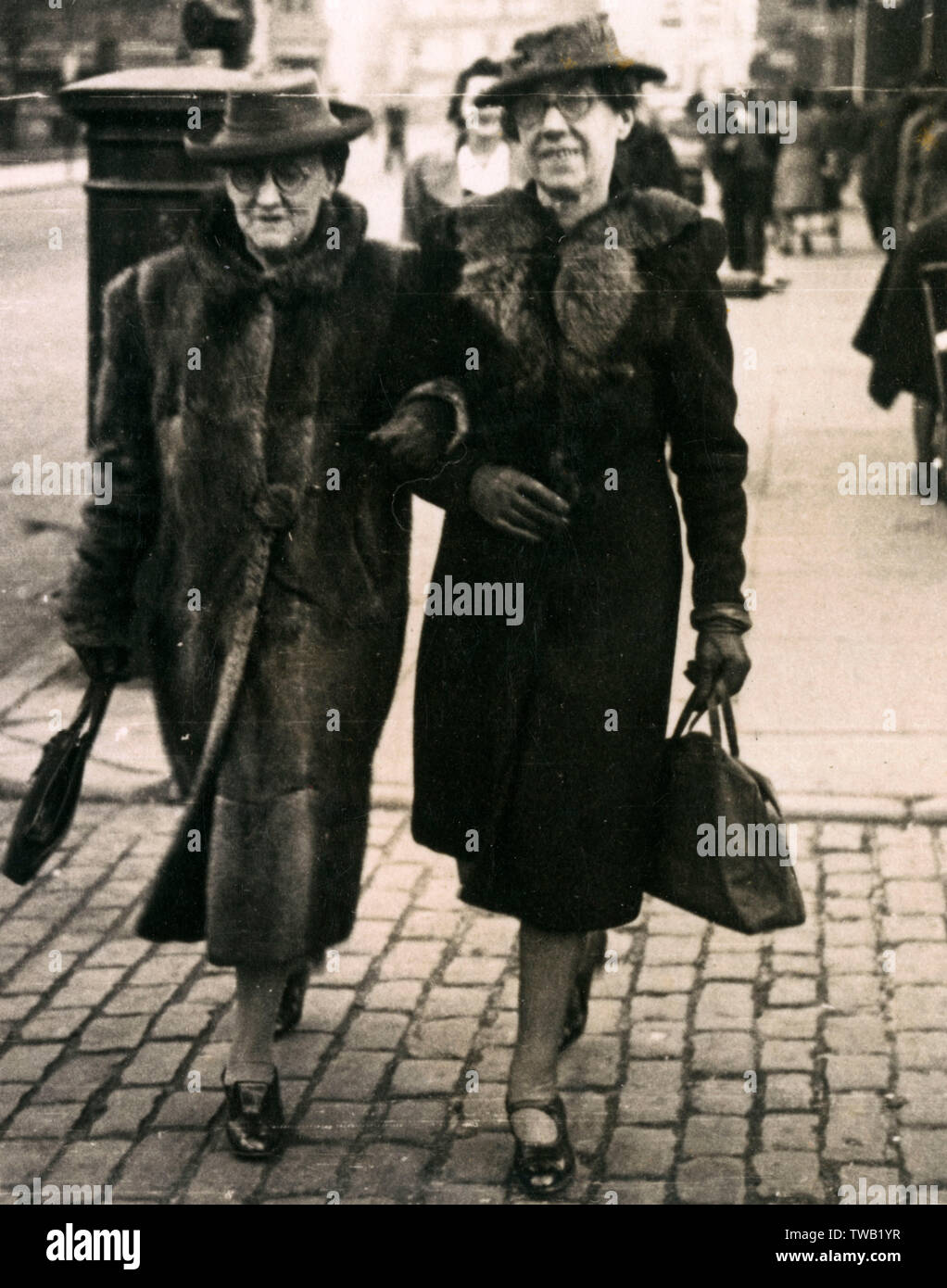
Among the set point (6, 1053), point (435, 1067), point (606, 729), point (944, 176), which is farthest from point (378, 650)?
point (944, 176)

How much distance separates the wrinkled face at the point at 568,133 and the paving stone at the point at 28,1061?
210 centimetres

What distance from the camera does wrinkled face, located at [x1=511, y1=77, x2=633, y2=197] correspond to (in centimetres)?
393

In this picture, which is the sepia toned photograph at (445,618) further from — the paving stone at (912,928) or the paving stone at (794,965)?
the paving stone at (912,928)

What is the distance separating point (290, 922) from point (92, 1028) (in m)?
0.71

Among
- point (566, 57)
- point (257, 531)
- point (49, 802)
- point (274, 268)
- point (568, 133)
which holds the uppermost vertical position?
point (566, 57)

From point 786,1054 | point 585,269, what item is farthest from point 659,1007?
point 585,269

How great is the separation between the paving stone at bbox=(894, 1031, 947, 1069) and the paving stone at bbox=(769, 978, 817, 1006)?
0.86 feet

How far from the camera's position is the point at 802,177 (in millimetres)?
13648

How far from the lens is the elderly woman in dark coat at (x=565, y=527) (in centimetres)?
398

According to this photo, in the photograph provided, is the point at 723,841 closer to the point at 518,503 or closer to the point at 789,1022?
the point at 518,503

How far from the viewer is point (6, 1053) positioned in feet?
15.0

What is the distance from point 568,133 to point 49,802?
5.36 feet

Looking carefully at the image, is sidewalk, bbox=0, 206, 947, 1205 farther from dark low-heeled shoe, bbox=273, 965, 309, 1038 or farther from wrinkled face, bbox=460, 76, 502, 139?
wrinkled face, bbox=460, 76, 502, 139

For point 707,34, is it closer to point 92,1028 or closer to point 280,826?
point 280,826
